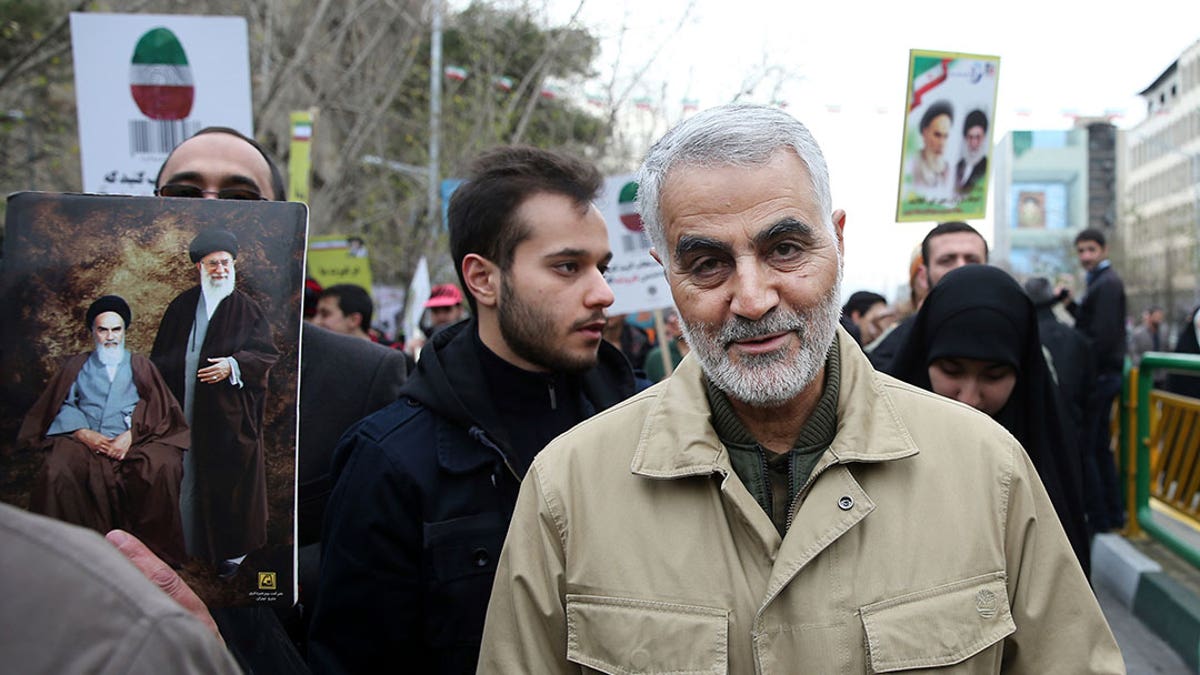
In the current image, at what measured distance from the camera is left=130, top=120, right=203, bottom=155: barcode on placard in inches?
206

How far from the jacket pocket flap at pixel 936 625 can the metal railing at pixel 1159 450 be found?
19.1 ft

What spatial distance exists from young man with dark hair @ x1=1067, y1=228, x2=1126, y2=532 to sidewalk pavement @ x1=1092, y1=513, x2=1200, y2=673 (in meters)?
0.23

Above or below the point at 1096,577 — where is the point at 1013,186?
above

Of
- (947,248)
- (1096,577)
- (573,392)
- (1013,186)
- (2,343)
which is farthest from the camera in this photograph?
(1013,186)

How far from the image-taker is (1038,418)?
3.22 metres

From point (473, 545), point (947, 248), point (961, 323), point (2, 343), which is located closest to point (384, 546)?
point (473, 545)

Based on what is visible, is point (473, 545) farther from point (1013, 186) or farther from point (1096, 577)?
point (1013, 186)

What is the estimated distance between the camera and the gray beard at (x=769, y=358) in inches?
77.2

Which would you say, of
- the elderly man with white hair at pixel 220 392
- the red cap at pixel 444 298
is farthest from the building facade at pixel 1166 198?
the elderly man with white hair at pixel 220 392

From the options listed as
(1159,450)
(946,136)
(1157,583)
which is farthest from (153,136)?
(1159,450)

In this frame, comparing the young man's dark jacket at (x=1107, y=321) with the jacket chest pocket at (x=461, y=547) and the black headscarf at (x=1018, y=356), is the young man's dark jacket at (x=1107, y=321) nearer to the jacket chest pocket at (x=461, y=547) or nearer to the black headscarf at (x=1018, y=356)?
the black headscarf at (x=1018, y=356)

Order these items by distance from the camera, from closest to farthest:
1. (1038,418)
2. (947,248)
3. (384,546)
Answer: (384,546) → (1038,418) → (947,248)

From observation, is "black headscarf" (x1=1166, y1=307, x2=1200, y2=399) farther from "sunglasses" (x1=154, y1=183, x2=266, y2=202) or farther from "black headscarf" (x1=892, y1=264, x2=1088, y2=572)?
"sunglasses" (x1=154, y1=183, x2=266, y2=202)

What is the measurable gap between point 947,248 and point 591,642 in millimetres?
3902
